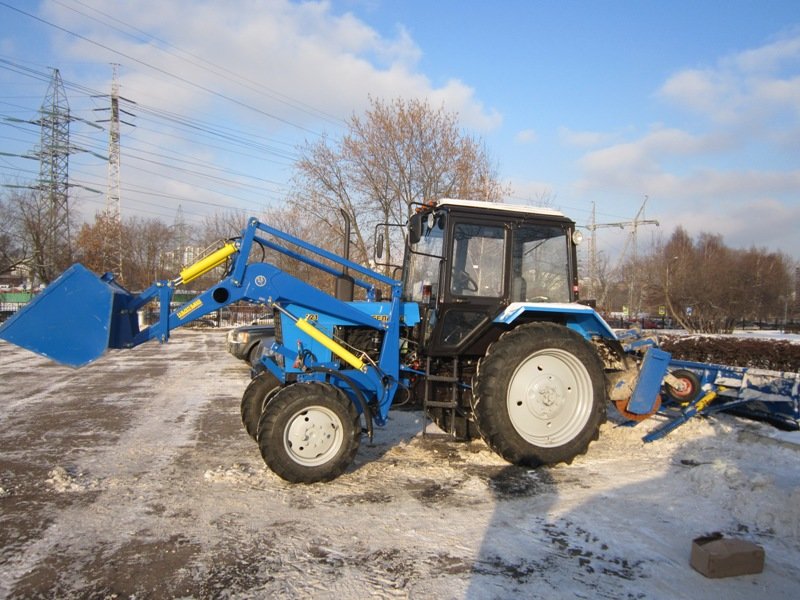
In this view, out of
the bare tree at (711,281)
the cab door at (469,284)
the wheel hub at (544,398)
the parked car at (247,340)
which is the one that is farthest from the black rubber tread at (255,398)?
the bare tree at (711,281)

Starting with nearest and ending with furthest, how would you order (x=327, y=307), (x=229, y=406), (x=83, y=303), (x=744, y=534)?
(x=744, y=534) < (x=83, y=303) < (x=327, y=307) < (x=229, y=406)

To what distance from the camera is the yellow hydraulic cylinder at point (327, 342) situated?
525cm

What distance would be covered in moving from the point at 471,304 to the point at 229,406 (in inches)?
188

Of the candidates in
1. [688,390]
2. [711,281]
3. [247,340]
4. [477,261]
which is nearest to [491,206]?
[477,261]

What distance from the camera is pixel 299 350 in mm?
5473

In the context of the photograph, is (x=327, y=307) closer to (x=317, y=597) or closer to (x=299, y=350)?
(x=299, y=350)

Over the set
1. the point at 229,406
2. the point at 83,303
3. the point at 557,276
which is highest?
the point at 557,276

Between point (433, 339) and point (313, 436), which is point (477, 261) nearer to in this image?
point (433, 339)

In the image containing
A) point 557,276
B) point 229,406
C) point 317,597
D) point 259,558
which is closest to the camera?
point 317,597

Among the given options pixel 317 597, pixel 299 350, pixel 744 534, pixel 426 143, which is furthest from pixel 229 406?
pixel 426 143

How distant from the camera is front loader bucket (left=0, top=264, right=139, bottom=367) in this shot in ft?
14.3

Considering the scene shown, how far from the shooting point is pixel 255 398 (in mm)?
5891

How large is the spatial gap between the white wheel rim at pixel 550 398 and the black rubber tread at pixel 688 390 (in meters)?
1.36

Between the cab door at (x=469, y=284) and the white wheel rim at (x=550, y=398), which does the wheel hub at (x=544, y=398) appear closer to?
the white wheel rim at (x=550, y=398)
